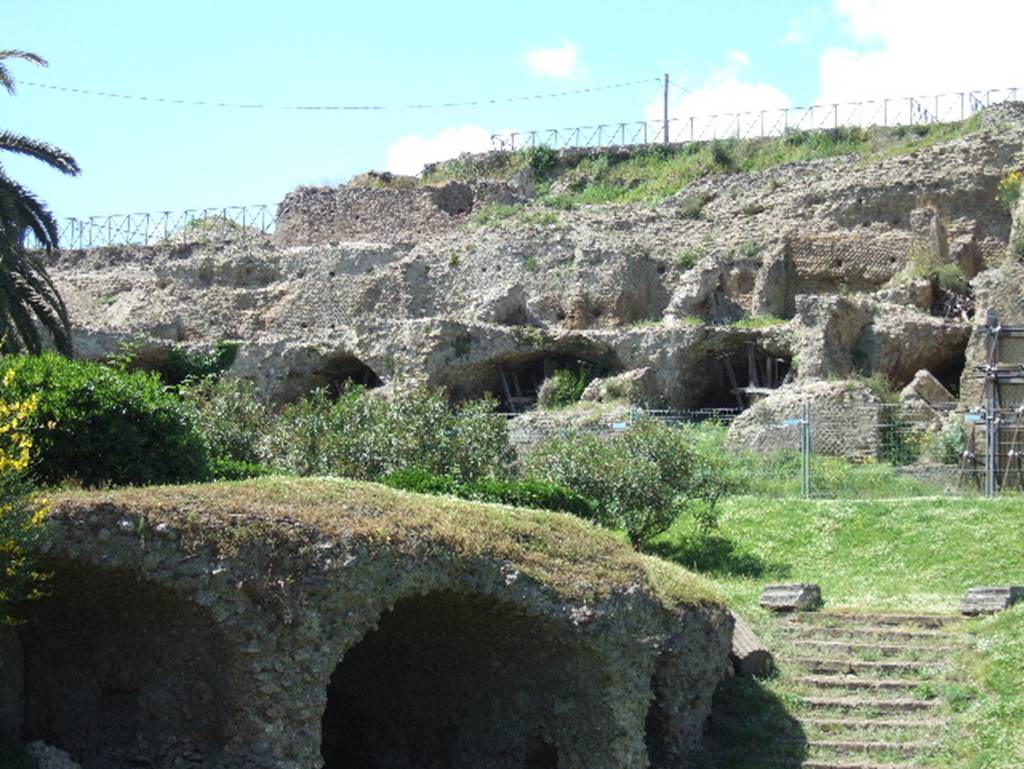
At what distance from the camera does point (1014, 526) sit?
24.6 metres

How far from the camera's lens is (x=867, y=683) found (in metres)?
18.8

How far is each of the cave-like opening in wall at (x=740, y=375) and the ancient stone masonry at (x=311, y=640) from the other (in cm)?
2200

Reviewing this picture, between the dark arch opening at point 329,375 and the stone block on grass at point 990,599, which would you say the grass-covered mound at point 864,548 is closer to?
the stone block on grass at point 990,599

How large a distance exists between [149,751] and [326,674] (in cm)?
152

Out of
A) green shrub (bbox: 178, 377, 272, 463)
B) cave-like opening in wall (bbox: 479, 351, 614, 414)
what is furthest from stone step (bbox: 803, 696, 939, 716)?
cave-like opening in wall (bbox: 479, 351, 614, 414)

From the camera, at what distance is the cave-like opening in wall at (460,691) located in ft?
52.1

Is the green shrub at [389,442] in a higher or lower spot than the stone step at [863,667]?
higher

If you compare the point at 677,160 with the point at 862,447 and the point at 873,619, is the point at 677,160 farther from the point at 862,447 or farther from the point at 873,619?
the point at 873,619

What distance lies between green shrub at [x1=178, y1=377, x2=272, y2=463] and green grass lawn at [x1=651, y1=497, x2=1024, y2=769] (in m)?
6.79

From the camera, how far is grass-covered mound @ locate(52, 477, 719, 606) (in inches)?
516

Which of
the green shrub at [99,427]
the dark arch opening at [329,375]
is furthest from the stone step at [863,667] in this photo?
the dark arch opening at [329,375]

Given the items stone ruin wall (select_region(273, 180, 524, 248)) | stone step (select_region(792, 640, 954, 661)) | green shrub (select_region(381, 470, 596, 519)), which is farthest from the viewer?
stone ruin wall (select_region(273, 180, 524, 248))

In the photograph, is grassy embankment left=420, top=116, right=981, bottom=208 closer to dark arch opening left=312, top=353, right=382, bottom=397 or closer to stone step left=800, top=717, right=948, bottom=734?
dark arch opening left=312, top=353, right=382, bottom=397

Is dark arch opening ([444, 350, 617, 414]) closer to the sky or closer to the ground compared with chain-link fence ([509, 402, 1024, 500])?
closer to the sky
